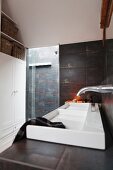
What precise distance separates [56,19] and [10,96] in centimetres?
167

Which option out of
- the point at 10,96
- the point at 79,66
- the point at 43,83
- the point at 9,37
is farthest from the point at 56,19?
the point at 10,96

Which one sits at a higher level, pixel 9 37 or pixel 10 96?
pixel 9 37

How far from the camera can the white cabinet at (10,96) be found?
7.73ft

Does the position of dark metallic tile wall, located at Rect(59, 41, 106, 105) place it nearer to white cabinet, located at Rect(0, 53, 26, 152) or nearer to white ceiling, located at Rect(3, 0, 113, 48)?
white ceiling, located at Rect(3, 0, 113, 48)

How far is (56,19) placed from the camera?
2.57m

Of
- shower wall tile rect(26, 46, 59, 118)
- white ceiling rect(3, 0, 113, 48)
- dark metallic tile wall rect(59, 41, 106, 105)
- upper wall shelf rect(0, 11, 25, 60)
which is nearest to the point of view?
white ceiling rect(3, 0, 113, 48)

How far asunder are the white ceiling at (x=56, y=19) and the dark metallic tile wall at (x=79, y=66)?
18cm

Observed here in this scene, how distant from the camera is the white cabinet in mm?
2357

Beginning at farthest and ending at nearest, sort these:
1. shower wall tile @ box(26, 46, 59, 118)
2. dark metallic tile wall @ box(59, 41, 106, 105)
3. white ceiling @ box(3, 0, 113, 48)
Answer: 1. shower wall tile @ box(26, 46, 59, 118)
2. dark metallic tile wall @ box(59, 41, 106, 105)
3. white ceiling @ box(3, 0, 113, 48)

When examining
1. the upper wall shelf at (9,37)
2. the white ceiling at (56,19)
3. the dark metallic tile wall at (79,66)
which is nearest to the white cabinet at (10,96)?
the upper wall shelf at (9,37)

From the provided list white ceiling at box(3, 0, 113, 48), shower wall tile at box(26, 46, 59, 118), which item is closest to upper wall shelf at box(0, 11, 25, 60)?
white ceiling at box(3, 0, 113, 48)

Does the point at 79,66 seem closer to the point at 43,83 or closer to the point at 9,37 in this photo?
the point at 43,83

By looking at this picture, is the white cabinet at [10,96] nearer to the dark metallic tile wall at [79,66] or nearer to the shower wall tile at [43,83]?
the shower wall tile at [43,83]

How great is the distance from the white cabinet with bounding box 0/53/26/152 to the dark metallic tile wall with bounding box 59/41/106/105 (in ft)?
2.95
